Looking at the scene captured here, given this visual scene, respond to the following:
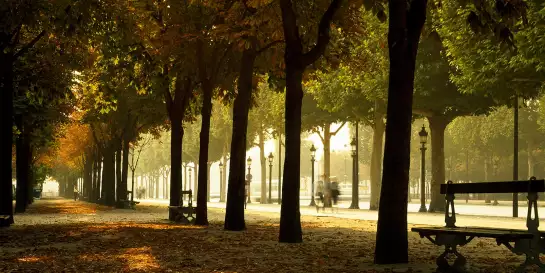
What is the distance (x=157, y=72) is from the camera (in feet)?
77.2

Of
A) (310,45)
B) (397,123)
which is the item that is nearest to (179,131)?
(310,45)

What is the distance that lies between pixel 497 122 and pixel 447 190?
195 feet

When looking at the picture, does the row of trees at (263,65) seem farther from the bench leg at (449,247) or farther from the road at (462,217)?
the road at (462,217)

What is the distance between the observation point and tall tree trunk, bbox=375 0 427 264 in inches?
419

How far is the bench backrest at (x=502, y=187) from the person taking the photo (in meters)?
8.24

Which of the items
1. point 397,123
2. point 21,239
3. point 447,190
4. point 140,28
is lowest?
point 21,239

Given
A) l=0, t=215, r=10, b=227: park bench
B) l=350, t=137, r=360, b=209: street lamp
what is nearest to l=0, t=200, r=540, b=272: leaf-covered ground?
l=0, t=215, r=10, b=227: park bench

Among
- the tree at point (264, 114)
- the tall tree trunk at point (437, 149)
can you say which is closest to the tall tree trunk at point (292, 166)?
the tall tree trunk at point (437, 149)

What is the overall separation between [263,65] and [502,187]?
1333 cm

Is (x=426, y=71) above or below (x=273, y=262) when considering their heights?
above

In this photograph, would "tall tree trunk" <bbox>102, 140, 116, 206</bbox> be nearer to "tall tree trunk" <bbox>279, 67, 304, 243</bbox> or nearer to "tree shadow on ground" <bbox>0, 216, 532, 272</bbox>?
"tree shadow on ground" <bbox>0, 216, 532, 272</bbox>

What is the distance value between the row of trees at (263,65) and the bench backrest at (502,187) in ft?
3.38

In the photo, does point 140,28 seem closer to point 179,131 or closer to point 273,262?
point 179,131

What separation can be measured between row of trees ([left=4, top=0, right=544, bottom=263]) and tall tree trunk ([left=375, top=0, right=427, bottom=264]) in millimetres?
16
